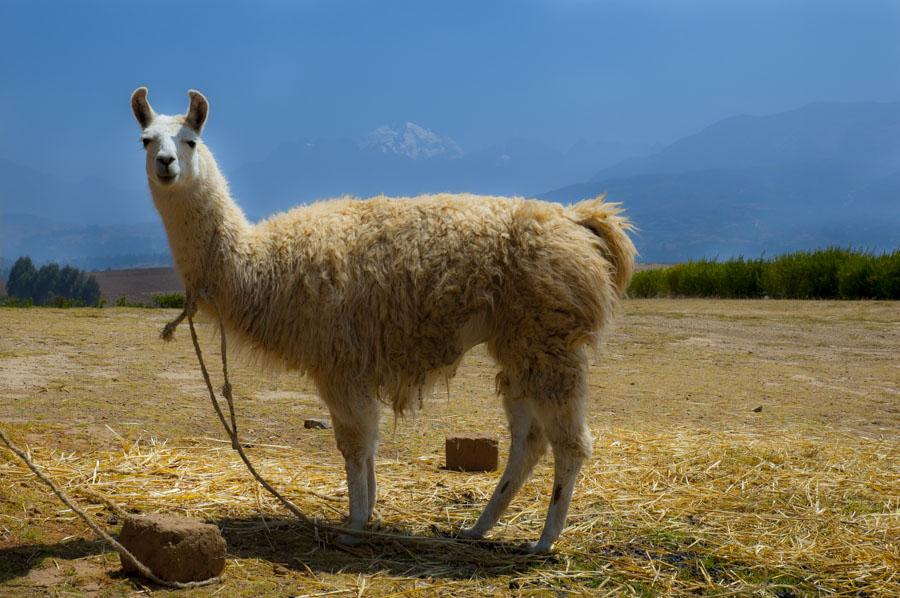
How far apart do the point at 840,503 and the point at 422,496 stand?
255 centimetres

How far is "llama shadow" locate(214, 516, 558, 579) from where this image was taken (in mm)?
4098

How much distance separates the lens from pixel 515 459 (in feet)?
15.6

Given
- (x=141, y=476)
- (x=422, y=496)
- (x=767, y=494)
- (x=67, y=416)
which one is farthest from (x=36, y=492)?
(x=767, y=494)

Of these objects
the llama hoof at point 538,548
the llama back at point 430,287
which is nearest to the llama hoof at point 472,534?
the llama hoof at point 538,548

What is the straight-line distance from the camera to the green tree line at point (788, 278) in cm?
1873

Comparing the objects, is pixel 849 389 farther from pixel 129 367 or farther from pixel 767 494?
pixel 129 367

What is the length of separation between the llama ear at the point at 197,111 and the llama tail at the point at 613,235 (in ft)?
6.77

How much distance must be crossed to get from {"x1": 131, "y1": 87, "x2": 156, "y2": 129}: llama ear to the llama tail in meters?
2.34

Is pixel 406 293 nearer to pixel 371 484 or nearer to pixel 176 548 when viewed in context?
pixel 371 484

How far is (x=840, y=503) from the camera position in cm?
516

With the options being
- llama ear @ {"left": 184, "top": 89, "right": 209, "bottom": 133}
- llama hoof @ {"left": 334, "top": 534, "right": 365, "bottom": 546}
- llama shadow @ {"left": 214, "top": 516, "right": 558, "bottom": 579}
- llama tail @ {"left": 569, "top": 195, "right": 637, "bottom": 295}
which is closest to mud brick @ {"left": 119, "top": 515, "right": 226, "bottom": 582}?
llama shadow @ {"left": 214, "top": 516, "right": 558, "bottom": 579}

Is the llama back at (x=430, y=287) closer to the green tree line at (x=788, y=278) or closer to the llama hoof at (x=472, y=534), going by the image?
the llama hoof at (x=472, y=534)

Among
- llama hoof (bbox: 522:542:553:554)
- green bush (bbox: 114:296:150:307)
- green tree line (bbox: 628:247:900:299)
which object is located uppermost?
green tree line (bbox: 628:247:900:299)

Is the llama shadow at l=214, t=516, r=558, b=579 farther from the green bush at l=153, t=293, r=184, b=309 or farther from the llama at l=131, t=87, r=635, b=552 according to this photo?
the green bush at l=153, t=293, r=184, b=309
